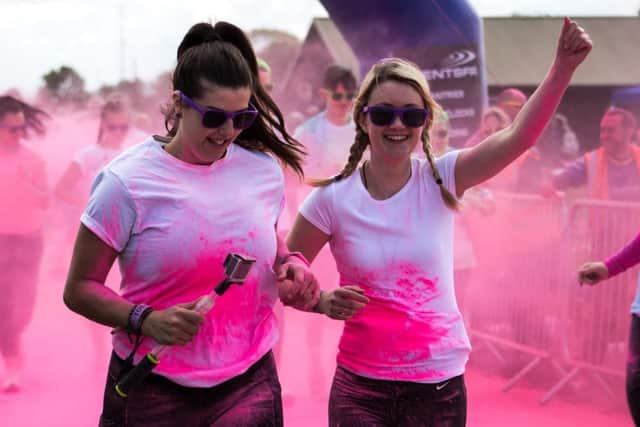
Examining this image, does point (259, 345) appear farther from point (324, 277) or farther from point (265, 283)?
point (324, 277)

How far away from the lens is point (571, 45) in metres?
2.51

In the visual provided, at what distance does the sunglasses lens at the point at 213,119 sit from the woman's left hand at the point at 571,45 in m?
1.00

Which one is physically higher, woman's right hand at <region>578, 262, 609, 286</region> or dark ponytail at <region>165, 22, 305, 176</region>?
dark ponytail at <region>165, 22, 305, 176</region>

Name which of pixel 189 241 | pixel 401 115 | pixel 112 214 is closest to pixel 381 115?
pixel 401 115

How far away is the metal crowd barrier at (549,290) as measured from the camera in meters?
5.51

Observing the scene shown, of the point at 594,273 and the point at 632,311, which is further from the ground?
the point at 594,273

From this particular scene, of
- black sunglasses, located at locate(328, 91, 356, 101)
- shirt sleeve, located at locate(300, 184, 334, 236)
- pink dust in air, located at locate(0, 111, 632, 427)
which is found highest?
black sunglasses, located at locate(328, 91, 356, 101)

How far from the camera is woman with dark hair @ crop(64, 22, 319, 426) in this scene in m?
2.25

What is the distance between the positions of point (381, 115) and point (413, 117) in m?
0.10

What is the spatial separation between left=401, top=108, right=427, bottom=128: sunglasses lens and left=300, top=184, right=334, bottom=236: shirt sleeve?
1.08ft

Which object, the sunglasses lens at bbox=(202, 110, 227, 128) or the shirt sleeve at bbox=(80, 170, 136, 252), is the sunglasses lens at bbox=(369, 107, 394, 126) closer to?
the sunglasses lens at bbox=(202, 110, 227, 128)

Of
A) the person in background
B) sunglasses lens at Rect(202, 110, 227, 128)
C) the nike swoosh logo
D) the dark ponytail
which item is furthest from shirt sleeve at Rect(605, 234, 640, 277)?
sunglasses lens at Rect(202, 110, 227, 128)

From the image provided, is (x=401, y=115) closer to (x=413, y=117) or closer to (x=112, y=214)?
(x=413, y=117)

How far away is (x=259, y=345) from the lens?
8.06 feet
